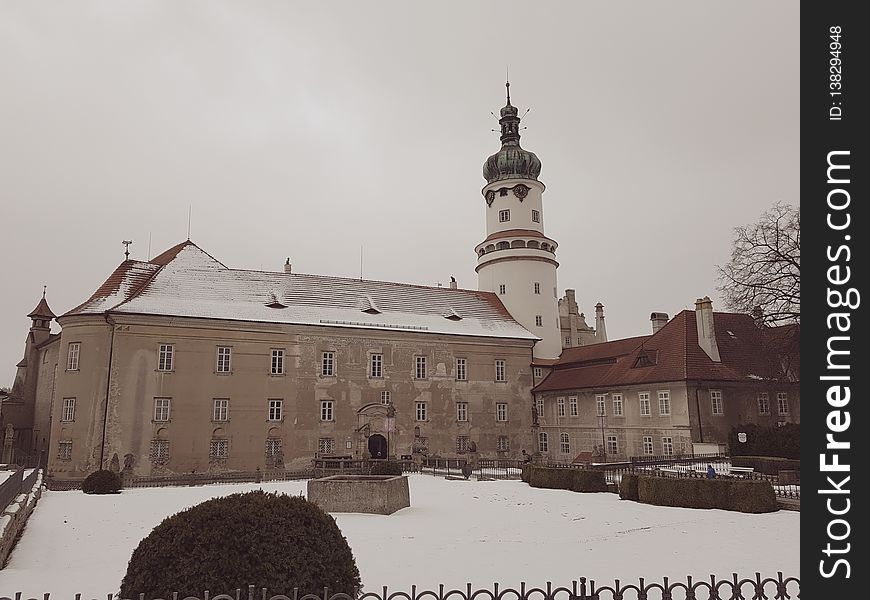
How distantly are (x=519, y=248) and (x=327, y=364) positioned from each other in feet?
68.6

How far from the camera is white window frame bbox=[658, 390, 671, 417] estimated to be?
128 feet

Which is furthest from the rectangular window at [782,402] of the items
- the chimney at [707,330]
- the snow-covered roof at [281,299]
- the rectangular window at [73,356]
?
the rectangular window at [73,356]

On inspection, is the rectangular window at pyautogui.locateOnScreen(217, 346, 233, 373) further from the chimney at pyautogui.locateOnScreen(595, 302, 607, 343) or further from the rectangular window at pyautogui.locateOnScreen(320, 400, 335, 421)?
the chimney at pyautogui.locateOnScreen(595, 302, 607, 343)

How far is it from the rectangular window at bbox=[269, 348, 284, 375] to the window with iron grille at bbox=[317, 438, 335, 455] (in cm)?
512

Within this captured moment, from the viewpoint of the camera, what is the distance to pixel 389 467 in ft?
107

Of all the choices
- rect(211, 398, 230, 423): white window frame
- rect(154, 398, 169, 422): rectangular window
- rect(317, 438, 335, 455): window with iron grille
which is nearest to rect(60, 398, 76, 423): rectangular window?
rect(154, 398, 169, 422): rectangular window

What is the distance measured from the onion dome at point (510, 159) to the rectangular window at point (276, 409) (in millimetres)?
28409

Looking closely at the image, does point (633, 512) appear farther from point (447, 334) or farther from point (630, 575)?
point (447, 334)

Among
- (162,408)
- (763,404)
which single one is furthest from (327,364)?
(763,404)

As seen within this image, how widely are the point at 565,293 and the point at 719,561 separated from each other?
64666mm

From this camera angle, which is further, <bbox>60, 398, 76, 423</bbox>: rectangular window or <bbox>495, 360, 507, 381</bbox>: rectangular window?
<bbox>495, 360, 507, 381</bbox>: rectangular window

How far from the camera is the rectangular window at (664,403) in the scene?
39.1 metres

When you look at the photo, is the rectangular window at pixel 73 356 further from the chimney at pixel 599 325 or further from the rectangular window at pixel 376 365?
the chimney at pixel 599 325

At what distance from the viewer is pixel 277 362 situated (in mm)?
42156
